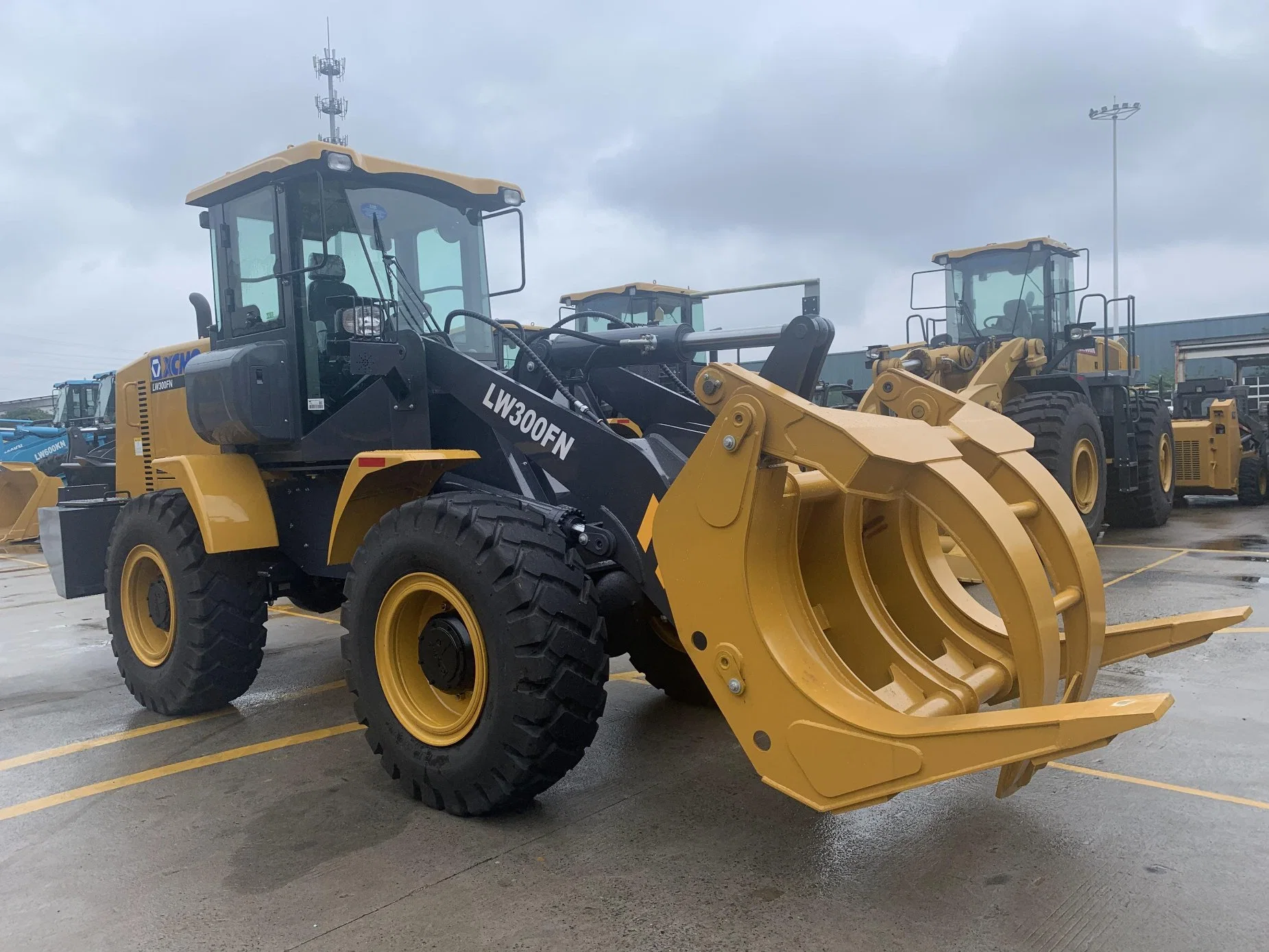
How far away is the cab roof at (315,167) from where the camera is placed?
4590mm

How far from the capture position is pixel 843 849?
3.30m

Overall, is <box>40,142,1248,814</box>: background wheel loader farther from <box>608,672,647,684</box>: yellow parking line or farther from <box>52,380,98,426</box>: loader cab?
<box>52,380,98,426</box>: loader cab

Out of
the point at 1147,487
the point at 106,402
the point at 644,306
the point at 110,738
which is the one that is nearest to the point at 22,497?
the point at 106,402

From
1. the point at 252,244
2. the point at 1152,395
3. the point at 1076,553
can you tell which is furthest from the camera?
the point at 1152,395

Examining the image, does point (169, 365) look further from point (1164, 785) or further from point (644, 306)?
point (644, 306)

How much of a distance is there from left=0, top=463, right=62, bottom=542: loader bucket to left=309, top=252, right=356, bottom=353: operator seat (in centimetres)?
1220

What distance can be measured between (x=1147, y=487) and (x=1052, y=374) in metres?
2.02

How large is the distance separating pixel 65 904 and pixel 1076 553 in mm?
3573

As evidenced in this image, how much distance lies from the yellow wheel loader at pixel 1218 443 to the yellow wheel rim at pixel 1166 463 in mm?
1091

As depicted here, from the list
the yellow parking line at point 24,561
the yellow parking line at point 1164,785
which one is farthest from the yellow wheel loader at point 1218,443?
the yellow parking line at point 24,561

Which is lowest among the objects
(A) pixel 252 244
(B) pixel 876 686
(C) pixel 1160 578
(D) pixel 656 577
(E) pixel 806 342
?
(C) pixel 1160 578

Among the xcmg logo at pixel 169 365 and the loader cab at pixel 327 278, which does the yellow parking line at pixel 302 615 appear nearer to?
the xcmg logo at pixel 169 365

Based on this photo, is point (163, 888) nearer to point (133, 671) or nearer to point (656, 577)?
point (656, 577)

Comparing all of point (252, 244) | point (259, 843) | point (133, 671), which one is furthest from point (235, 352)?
point (259, 843)
